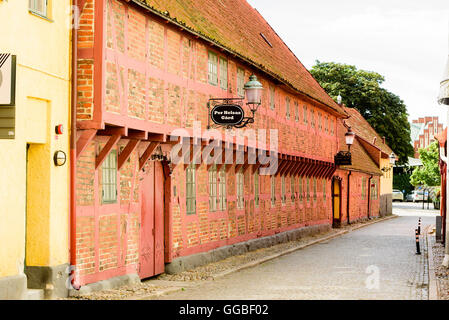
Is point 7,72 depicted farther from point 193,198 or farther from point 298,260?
point 298,260

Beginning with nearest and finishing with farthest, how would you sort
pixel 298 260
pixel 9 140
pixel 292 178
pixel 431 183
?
pixel 9 140 → pixel 298 260 → pixel 292 178 → pixel 431 183

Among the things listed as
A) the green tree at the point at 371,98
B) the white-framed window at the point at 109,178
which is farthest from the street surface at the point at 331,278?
the green tree at the point at 371,98

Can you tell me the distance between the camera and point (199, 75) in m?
17.6

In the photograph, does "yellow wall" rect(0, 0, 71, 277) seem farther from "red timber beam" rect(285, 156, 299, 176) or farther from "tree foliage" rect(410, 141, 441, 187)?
"tree foliage" rect(410, 141, 441, 187)

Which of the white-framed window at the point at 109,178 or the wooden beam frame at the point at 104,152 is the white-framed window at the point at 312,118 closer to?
the white-framed window at the point at 109,178

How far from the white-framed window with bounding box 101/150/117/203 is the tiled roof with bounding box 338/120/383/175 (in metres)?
26.6

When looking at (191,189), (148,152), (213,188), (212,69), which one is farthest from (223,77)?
(148,152)

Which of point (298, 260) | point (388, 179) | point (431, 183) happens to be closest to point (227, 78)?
point (298, 260)

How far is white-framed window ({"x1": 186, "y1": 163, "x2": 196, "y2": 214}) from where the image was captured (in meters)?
17.3

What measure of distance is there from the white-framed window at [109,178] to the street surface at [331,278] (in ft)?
6.99

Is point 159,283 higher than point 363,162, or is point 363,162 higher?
point 363,162

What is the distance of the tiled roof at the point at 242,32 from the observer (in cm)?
1648

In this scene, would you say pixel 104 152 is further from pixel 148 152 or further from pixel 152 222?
pixel 152 222

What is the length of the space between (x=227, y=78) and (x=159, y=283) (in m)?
7.29
